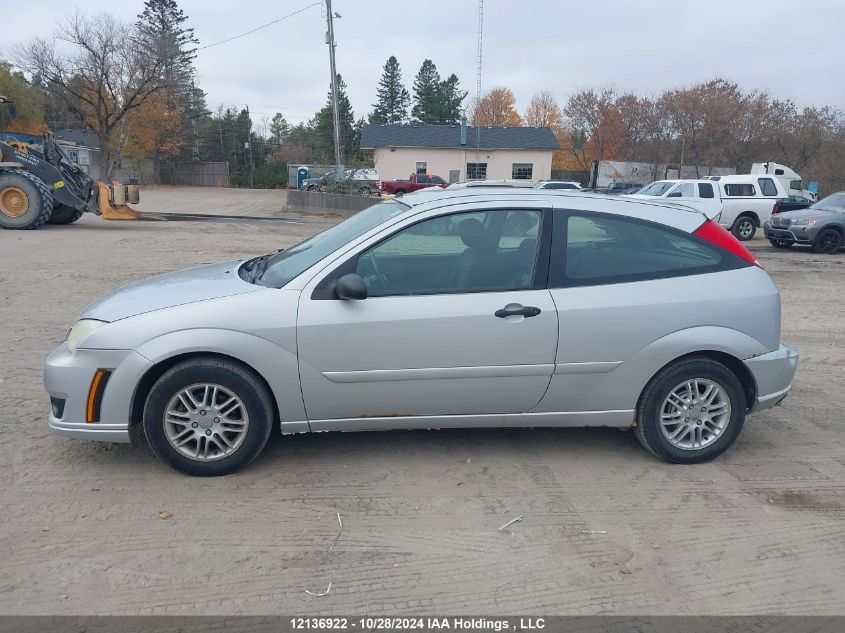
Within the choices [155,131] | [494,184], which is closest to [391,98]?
[155,131]

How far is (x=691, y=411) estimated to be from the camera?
4.17m

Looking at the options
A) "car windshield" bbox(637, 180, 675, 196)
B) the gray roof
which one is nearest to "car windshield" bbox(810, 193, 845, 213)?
"car windshield" bbox(637, 180, 675, 196)

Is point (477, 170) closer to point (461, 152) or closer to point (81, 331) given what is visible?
point (461, 152)

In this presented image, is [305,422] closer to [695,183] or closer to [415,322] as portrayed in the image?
[415,322]

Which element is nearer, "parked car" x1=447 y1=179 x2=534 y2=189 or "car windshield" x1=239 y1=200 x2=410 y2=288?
"car windshield" x1=239 y1=200 x2=410 y2=288

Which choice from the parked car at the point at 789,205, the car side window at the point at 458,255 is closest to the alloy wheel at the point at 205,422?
the car side window at the point at 458,255

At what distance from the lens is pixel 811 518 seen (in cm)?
362

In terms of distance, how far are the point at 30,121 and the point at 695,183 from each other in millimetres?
43176

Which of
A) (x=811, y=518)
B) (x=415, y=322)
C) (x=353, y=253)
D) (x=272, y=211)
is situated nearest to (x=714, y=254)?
(x=811, y=518)

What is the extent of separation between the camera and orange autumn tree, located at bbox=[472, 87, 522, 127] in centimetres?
7150

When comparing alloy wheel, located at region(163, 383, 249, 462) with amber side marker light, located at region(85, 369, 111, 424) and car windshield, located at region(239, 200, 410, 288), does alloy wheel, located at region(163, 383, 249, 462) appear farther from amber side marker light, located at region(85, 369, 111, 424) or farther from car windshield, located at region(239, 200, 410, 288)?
car windshield, located at region(239, 200, 410, 288)

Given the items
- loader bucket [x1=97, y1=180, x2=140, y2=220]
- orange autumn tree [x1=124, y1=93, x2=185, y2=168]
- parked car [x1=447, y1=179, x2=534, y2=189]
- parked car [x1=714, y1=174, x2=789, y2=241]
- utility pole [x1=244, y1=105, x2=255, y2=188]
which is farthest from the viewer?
utility pole [x1=244, y1=105, x2=255, y2=188]

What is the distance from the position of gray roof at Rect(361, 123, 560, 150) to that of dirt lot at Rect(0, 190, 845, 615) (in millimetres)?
46121

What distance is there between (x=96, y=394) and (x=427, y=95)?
266 ft
